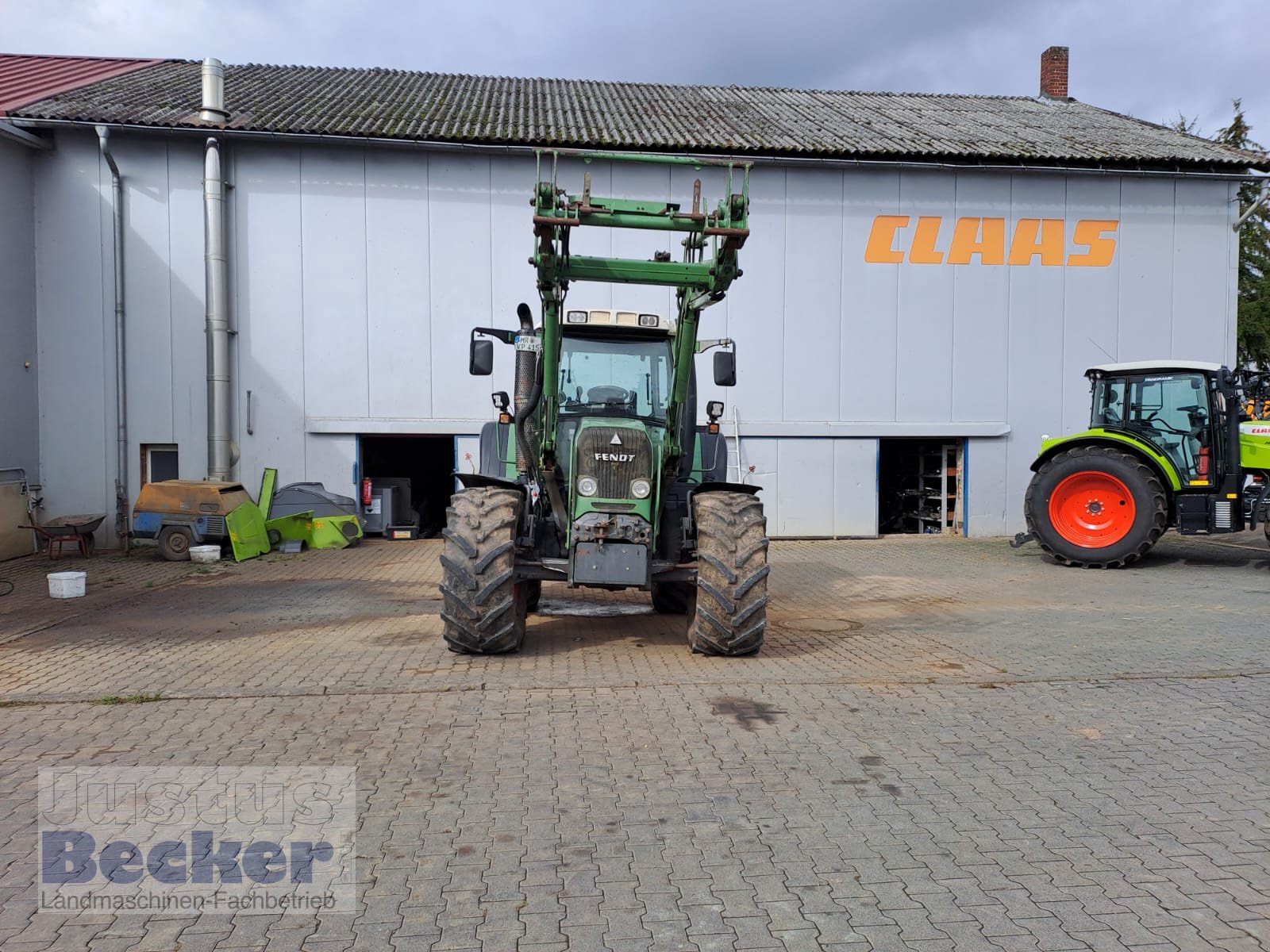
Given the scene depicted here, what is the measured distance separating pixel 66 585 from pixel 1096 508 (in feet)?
41.4

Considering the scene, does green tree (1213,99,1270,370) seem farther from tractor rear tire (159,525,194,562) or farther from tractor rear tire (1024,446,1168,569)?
tractor rear tire (159,525,194,562)

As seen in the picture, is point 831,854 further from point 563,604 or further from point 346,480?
point 346,480

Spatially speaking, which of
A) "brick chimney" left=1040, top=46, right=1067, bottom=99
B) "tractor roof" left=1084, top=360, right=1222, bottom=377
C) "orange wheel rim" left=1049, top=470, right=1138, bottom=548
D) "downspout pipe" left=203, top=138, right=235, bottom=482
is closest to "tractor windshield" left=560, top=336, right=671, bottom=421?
"orange wheel rim" left=1049, top=470, right=1138, bottom=548

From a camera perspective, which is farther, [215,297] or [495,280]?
[495,280]

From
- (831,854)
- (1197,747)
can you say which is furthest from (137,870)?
(1197,747)

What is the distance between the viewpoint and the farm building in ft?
48.9

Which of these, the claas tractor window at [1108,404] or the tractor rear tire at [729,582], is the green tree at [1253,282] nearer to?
the claas tractor window at [1108,404]

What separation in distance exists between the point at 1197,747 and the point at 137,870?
205 inches

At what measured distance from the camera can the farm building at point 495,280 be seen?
14.9 m

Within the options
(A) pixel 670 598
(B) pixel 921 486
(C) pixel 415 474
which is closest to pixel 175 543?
(C) pixel 415 474

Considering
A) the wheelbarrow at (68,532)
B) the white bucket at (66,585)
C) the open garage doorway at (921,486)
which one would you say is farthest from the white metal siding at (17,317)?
the open garage doorway at (921,486)

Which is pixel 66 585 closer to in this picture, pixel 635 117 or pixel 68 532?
pixel 68 532

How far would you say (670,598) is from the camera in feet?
31.1

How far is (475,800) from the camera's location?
14.5ft
